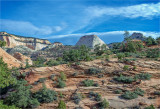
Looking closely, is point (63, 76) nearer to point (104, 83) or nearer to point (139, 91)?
point (104, 83)

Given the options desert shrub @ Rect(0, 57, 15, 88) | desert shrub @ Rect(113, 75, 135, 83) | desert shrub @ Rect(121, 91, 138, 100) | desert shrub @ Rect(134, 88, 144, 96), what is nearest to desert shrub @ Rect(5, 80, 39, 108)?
desert shrub @ Rect(0, 57, 15, 88)

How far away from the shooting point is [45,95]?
10.0 meters

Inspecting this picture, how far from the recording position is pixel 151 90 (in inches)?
392

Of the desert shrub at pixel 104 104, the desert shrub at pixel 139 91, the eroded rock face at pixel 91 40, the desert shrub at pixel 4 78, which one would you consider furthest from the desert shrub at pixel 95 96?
the eroded rock face at pixel 91 40

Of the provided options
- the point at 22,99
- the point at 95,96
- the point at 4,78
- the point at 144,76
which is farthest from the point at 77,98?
the point at 144,76

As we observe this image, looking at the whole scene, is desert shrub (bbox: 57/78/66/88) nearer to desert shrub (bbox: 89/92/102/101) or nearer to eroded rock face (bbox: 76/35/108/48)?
desert shrub (bbox: 89/92/102/101)

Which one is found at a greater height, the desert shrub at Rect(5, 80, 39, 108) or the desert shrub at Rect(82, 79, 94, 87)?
the desert shrub at Rect(82, 79, 94, 87)

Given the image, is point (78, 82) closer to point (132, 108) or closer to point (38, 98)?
point (38, 98)

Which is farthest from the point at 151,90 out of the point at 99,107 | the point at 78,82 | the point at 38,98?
A: the point at 38,98

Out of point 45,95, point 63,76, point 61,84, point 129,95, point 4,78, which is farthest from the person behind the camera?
point 63,76

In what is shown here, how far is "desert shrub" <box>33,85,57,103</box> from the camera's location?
988 centimetres

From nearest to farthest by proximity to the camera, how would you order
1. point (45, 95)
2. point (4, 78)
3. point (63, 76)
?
1. point (4, 78)
2. point (45, 95)
3. point (63, 76)

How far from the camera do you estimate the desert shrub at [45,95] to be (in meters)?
9.88

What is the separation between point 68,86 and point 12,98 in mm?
4429
